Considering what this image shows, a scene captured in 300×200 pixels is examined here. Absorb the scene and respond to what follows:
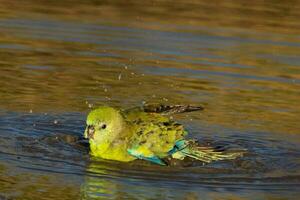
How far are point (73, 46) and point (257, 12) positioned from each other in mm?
3781

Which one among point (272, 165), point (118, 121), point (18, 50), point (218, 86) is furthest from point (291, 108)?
point (18, 50)

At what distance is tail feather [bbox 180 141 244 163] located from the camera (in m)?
8.31

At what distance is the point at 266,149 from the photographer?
9.08 metres

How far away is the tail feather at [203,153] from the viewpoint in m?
8.31

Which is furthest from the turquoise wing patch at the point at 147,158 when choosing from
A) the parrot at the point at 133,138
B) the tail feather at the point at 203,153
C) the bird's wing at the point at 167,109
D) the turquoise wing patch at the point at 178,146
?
the bird's wing at the point at 167,109

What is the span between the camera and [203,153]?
330 inches

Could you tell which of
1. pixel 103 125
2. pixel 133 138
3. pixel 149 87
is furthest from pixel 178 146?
pixel 149 87

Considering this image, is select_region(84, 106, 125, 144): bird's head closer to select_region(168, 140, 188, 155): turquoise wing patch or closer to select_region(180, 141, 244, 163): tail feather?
select_region(168, 140, 188, 155): turquoise wing patch

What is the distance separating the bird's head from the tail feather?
599 mm

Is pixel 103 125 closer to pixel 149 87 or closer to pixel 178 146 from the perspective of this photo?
pixel 178 146

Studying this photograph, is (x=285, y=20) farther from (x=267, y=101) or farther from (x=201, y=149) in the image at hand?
(x=201, y=149)

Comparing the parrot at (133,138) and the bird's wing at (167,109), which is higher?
the bird's wing at (167,109)

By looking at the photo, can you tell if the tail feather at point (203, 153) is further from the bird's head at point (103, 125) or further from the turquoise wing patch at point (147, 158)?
the bird's head at point (103, 125)

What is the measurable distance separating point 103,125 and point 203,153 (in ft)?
2.98
